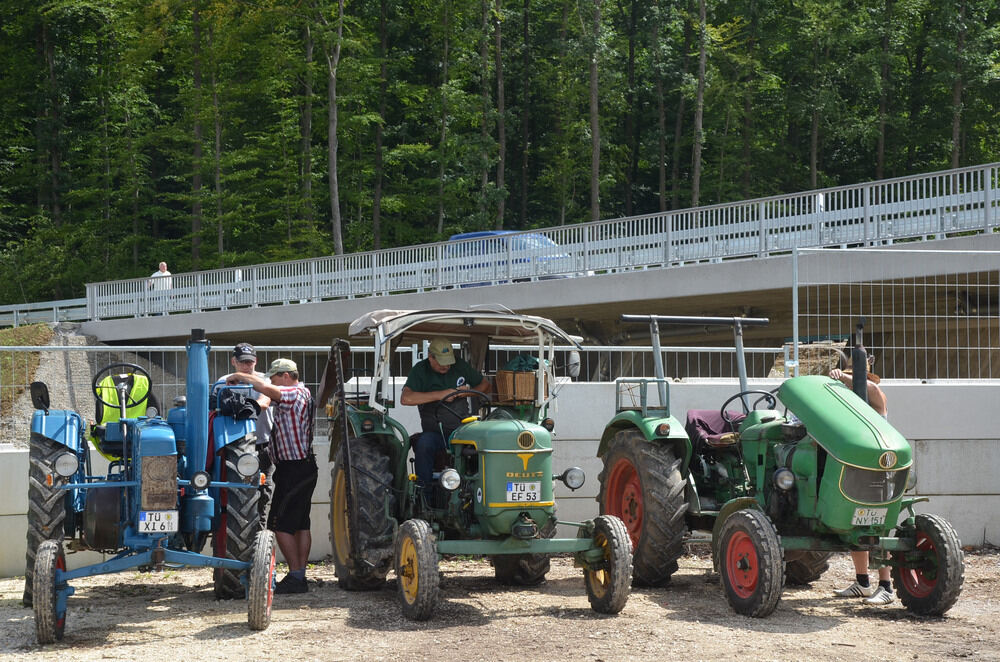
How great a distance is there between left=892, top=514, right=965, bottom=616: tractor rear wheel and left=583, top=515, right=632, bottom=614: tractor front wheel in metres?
1.95

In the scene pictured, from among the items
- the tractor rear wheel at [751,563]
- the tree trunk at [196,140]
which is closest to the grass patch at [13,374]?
the tractor rear wheel at [751,563]

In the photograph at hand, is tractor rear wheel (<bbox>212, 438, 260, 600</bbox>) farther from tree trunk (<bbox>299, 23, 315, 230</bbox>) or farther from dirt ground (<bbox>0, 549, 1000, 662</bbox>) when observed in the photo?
tree trunk (<bbox>299, 23, 315, 230</bbox>)

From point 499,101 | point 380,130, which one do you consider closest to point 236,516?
point 380,130

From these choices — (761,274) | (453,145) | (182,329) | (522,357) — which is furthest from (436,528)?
(453,145)

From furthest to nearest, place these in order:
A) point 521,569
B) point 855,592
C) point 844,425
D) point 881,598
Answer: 1. point 521,569
2. point 855,592
3. point 881,598
4. point 844,425

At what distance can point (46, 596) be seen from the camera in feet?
23.1

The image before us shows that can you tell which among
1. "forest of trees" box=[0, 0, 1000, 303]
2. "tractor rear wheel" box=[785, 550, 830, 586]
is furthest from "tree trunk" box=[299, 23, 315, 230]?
"tractor rear wheel" box=[785, 550, 830, 586]

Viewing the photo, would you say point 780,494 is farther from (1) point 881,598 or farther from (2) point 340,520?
(2) point 340,520

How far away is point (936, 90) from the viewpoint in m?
47.4

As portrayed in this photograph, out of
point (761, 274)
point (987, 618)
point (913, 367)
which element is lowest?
point (987, 618)

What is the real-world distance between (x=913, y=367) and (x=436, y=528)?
238 inches

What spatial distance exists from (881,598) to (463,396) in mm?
3310

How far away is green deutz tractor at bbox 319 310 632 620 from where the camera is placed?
311 inches

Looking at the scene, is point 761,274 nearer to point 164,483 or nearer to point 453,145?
point 164,483
